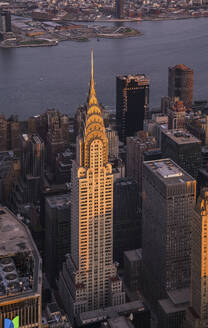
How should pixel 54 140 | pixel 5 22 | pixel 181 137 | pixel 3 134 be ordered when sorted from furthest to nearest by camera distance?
pixel 5 22 → pixel 3 134 → pixel 54 140 → pixel 181 137

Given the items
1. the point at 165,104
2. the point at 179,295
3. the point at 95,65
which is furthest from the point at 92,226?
the point at 95,65

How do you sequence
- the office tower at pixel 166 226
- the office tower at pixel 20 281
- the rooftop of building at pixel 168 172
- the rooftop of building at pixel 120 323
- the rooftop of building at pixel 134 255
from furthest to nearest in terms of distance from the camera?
the rooftop of building at pixel 134 255 → the rooftop of building at pixel 168 172 → the office tower at pixel 166 226 → the rooftop of building at pixel 120 323 → the office tower at pixel 20 281

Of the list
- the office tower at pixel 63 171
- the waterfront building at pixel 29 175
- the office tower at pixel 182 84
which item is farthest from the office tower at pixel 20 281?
the office tower at pixel 182 84

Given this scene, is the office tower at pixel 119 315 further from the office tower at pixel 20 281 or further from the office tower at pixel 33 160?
the office tower at pixel 33 160

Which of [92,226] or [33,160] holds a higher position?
[92,226]

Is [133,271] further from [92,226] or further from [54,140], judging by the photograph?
[54,140]

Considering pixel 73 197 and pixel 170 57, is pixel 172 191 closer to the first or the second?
pixel 73 197
